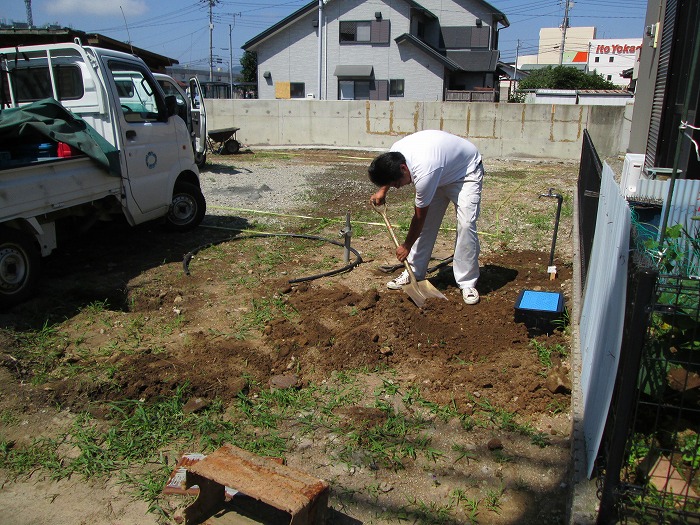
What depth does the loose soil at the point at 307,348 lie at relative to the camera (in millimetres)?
2729

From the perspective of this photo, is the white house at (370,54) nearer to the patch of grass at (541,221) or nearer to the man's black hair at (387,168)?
the patch of grass at (541,221)

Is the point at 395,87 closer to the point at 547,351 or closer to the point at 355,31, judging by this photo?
the point at 355,31

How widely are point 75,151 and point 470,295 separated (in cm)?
390

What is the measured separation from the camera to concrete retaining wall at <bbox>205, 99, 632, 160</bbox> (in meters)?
15.9

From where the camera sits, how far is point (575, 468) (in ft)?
8.49

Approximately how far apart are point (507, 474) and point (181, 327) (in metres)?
2.82

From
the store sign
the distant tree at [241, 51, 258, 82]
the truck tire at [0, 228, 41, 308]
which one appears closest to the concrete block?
the truck tire at [0, 228, 41, 308]

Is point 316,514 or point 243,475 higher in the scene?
point 243,475

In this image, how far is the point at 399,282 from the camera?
5266 mm

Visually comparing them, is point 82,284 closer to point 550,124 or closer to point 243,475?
point 243,475

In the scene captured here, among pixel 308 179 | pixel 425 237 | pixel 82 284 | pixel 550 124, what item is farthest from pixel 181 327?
pixel 550 124

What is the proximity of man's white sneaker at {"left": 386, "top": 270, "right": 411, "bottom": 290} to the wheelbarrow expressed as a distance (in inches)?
447

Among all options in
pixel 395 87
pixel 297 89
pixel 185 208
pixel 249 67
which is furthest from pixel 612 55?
pixel 185 208

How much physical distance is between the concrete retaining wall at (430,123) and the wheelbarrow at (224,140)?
2777 mm
